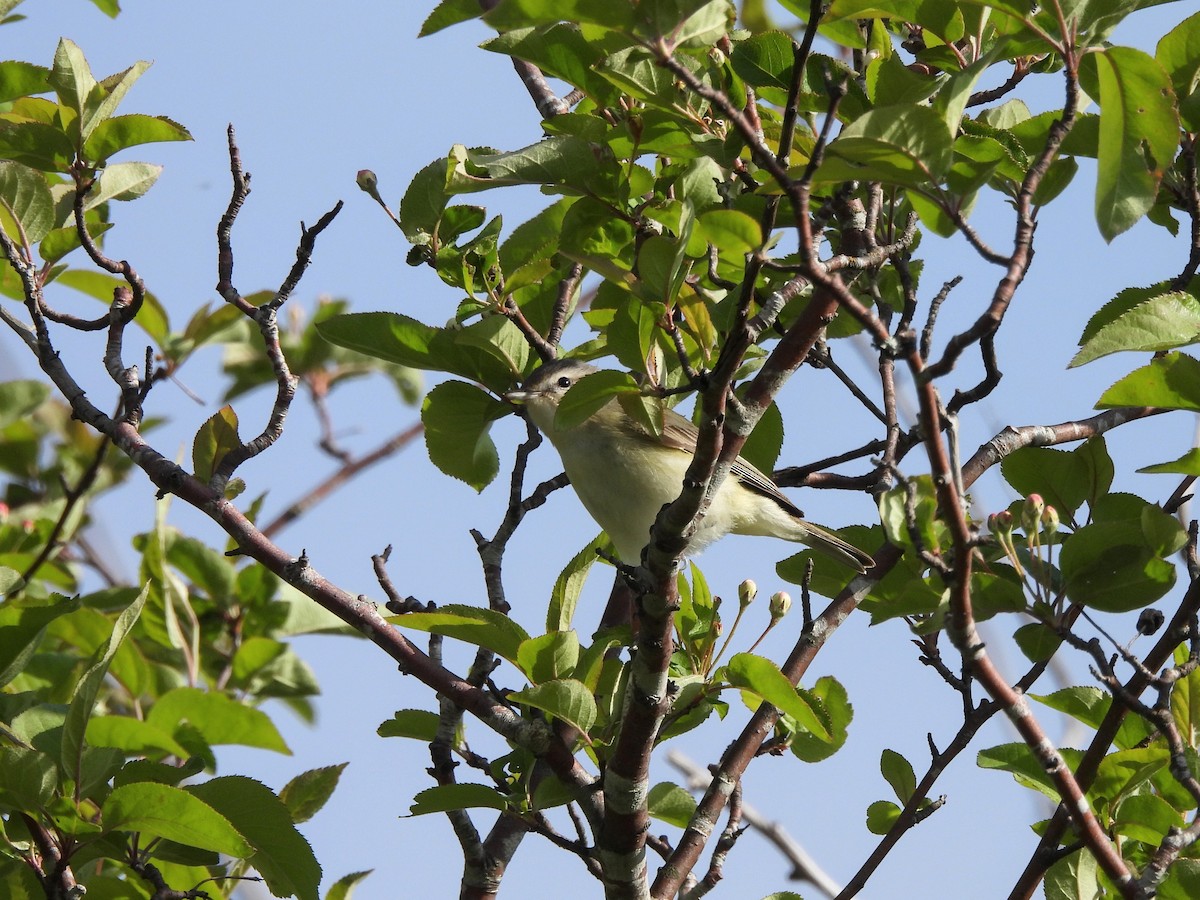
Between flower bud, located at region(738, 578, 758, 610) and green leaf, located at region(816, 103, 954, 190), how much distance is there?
140 cm

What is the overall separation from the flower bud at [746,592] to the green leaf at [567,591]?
1.49ft

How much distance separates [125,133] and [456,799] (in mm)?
2027

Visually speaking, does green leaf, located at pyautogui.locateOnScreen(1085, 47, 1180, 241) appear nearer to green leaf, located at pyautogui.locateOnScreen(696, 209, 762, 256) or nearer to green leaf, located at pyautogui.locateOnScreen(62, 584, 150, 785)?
green leaf, located at pyautogui.locateOnScreen(696, 209, 762, 256)

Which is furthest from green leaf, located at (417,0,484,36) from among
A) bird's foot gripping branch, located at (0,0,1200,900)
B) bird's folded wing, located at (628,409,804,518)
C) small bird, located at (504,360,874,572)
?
bird's folded wing, located at (628,409,804,518)

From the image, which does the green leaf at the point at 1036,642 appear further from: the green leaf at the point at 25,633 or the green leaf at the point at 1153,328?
the green leaf at the point at 25,633

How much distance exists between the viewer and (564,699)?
2.84 meters

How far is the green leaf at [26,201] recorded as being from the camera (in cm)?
351

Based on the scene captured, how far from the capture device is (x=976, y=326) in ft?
6.05

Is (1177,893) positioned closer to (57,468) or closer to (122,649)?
(122,649)

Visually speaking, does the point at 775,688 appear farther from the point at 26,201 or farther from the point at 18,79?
the point at 18,79

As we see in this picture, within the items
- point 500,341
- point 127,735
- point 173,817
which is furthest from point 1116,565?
point 127,735

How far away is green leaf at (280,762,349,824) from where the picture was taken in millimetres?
3721

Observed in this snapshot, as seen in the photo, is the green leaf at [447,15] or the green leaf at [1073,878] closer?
the green leaf at [447,15]

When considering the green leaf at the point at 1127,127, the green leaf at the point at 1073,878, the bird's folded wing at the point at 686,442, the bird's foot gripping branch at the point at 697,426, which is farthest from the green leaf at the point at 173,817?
the bird's folded wing at the point at 686,442
